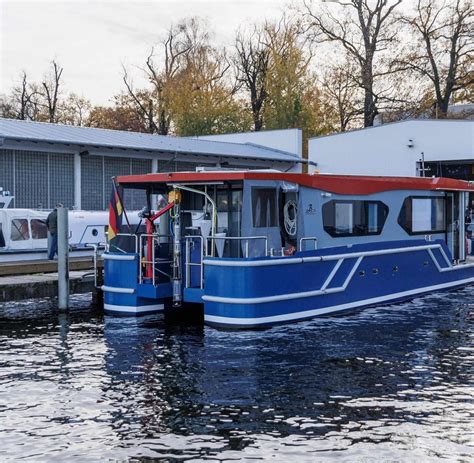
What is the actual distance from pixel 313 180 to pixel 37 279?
→ 7.60m

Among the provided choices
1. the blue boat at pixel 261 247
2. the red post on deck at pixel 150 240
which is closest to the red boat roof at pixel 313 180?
the blue boat at pixel 261 247

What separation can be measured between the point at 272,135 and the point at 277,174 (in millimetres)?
25708

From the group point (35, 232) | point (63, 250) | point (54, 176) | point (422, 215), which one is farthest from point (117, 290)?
point (54, 176)

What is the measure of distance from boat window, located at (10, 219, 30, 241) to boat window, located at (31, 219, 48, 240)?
8.5 inches

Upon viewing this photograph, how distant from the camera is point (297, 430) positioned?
824cm

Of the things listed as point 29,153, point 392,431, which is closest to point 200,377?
point 392,431

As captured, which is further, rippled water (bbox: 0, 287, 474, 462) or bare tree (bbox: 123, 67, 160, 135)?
bare tree (bbox: 123, 67, 160, 135)

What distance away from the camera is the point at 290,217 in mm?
14859

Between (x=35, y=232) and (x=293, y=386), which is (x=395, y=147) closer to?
(x=35, y=232)

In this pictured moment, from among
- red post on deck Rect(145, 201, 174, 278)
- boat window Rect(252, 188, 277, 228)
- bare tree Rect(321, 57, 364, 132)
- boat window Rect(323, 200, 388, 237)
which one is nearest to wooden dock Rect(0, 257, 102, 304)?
red post on deck Rect(145, 201, 174, 278)

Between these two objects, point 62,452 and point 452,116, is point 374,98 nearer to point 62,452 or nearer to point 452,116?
point 452,116

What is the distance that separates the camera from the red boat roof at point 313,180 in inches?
556

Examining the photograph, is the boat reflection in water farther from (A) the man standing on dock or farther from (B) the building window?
(A) the man standing on dock

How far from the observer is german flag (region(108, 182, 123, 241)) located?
16016 mm
